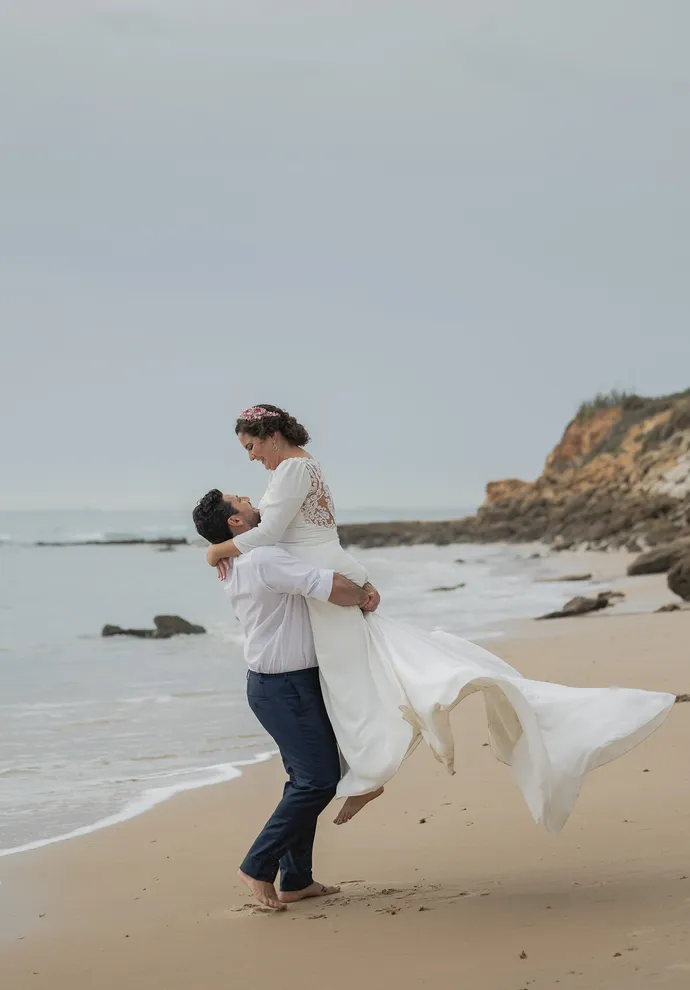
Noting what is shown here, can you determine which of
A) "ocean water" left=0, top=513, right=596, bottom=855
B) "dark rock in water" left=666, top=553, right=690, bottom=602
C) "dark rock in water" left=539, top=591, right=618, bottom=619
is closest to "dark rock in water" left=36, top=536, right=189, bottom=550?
"ocean water" left=0, top=513, right=596, bottom=855

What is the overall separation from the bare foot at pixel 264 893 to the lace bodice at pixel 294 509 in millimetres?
1354

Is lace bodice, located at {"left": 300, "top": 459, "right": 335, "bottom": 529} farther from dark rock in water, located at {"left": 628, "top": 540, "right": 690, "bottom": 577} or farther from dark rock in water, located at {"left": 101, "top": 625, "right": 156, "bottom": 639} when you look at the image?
dark rock in water, located at {"left": 628, "top": 540, "right": 690, "bottom": 577}

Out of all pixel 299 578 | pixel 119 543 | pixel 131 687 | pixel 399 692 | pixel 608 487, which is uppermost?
pixel 608 487

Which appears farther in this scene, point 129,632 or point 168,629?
point 129,632

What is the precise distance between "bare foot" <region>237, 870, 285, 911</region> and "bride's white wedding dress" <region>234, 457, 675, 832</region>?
0.54 metres

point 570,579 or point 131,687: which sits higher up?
point 570,579

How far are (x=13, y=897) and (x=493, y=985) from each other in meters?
2.59

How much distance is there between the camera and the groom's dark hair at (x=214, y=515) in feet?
16.1

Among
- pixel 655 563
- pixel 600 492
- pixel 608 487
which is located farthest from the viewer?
pixel 608 487

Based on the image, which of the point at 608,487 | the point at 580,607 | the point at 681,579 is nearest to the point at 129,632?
the point at 580,607

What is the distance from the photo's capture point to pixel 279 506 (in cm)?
471

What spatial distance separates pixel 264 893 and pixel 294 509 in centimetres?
157

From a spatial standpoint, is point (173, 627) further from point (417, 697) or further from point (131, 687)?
point (417, 697)

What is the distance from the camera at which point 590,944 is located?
12.5ft
